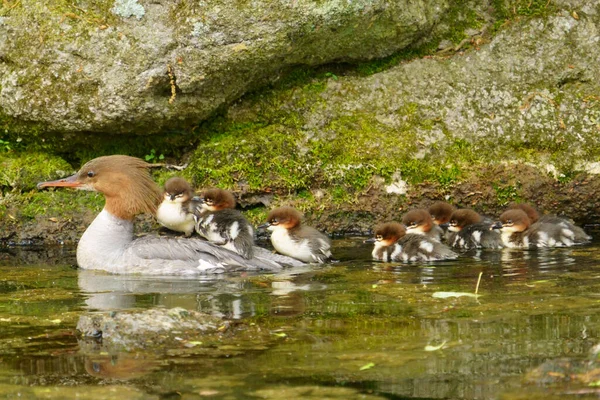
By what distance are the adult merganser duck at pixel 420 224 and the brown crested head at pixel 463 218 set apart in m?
0.24

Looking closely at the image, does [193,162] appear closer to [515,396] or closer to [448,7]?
[448,7]

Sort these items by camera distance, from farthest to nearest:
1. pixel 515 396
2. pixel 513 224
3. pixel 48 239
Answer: pixel 48 239
pixel 513 224
pixel 515 396

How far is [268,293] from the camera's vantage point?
6.75 meters

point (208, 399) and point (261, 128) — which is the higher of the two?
point (261, 128)

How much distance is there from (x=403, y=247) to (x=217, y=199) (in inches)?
68.4

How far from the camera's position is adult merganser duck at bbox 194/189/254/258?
840 centimetres

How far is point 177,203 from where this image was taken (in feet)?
29.9

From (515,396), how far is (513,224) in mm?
5008

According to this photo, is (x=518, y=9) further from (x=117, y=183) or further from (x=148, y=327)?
(x=148, y=327)

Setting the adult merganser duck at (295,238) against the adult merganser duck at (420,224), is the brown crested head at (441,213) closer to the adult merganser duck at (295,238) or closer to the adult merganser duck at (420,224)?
the adult merganser duck at (420,224)

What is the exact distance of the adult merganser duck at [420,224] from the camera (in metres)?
8.95

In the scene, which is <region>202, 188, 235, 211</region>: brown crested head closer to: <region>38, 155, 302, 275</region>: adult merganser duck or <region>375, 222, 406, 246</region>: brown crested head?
<region>38, 155, 302, 275</region>: adult merganser duck

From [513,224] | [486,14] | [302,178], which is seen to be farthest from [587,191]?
[302,178]

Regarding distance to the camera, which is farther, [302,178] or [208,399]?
[302,178]
